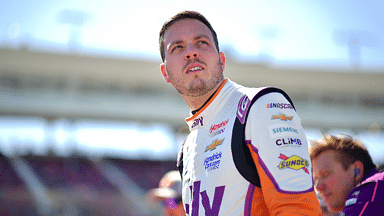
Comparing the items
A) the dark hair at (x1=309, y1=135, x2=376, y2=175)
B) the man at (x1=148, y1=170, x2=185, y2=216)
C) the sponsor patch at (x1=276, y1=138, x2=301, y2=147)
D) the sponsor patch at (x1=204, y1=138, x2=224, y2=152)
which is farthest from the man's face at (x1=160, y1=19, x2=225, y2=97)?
the man at (x1=148, y1=170, x2=185, y2=216)

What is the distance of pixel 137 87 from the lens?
106 ft

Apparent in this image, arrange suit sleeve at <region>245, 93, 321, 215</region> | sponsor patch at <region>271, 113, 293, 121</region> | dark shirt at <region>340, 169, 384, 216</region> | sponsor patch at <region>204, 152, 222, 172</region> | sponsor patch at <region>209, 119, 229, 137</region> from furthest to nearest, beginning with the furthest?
1. dark shirt at <region>340, 169, 384, 216</region>
2. sponsor patch at <region>209, 119, 229, 137</region>
3. sponsor patch at <region>204, 152, 222, 172</region>
4. sponsor patch at <region>271, 113, 293, 121</region>
5. suit sleeve at <region>245, 93, 321, 215</region>

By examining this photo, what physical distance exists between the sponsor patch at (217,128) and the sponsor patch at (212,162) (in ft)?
0.44

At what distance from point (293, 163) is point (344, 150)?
1.68 m

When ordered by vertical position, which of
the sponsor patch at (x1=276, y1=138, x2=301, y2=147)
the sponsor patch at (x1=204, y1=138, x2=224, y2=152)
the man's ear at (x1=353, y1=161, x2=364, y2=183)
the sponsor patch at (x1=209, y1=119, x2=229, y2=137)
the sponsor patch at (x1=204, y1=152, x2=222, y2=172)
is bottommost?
the man's ear at (x1=353, y1=161, x2=364, y2=183)

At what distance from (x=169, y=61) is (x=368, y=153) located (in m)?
1.86

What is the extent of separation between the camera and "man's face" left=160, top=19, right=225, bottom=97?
2.18 metres

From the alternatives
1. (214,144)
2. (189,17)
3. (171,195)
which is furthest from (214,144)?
(171,195)

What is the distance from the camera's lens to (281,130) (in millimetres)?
1670

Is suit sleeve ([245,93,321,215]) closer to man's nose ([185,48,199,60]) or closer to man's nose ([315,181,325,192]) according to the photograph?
man's nose ([185,48,199,60])

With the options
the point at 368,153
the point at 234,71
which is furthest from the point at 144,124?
the point at 368,153

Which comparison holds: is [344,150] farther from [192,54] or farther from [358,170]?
[192,54]

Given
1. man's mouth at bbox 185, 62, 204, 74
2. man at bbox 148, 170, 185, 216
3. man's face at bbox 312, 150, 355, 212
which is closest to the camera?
man's mouth at bbox 185, 62, 204, 74

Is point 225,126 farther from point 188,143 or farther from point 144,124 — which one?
point 144,124
